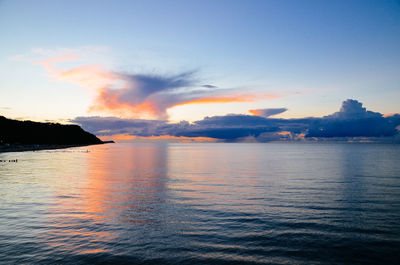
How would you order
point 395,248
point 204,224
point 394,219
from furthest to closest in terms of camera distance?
point 394,219
point 204,224
point 395,248

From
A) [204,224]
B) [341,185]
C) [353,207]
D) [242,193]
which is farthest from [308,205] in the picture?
[341,185]

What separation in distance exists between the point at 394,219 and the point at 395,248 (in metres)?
7.80

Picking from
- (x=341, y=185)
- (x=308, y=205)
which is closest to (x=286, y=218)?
(x=308, y=205)

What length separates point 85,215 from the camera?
80.5 ft

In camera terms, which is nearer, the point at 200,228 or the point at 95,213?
the point at 200,228

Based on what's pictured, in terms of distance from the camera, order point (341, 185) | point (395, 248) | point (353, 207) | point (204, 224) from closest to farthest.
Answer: point (395, 248), point (204, 224), point (353, 207), point (341, 185)

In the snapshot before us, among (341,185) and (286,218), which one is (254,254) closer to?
(286,218)

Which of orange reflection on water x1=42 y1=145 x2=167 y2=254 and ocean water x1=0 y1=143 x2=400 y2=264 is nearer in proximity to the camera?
ocean water x1=0 y1=143 x2=400 y2=264

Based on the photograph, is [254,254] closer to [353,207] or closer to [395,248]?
[395,248]

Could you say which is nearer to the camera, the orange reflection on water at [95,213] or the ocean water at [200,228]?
the ocean water at [200,228]

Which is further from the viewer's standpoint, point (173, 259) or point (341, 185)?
point (341, 185)

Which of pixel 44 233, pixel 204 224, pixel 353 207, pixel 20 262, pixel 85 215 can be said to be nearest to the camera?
pixel 20 262

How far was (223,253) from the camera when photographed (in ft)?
52.0

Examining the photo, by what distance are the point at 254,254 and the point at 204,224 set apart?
6595 mm
